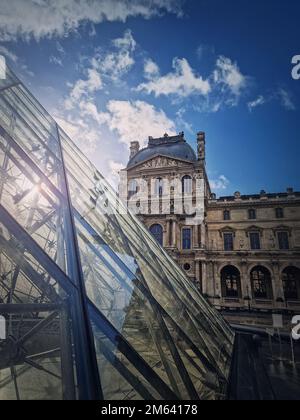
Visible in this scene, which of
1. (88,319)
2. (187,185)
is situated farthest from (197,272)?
(88,319)

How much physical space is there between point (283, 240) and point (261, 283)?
5615 mm

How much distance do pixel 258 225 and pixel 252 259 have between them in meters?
4.35

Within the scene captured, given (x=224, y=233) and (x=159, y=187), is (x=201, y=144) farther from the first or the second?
(x=224, y=233)

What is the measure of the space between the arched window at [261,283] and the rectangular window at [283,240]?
10.9 ft

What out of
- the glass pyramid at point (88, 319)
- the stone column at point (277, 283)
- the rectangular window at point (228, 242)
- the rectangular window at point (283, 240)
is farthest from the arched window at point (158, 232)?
the glass pyramid at point (88, 319)

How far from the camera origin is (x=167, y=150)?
32.6 meters

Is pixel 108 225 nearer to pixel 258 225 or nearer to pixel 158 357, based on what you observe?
pixel 158 357

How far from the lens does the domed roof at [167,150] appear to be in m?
31.1

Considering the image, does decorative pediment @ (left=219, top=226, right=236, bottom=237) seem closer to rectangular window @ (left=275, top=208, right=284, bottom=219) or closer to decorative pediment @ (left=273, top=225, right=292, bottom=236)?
decorative pediment @ (left=273, top=225, right=292, bottom=236)

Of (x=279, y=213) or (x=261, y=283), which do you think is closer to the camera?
(x=261, y=283)

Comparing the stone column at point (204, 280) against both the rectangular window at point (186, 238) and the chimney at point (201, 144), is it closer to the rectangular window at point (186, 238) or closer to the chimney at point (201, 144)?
the rectangular window at point (186, 238)

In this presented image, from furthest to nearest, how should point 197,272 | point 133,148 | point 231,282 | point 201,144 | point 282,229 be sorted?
point 133,148
point 201,144
point 231,282
point 282,229
point 197,272

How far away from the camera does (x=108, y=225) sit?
5.17 metres

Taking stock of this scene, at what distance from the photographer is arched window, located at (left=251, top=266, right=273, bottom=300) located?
82.2ft
